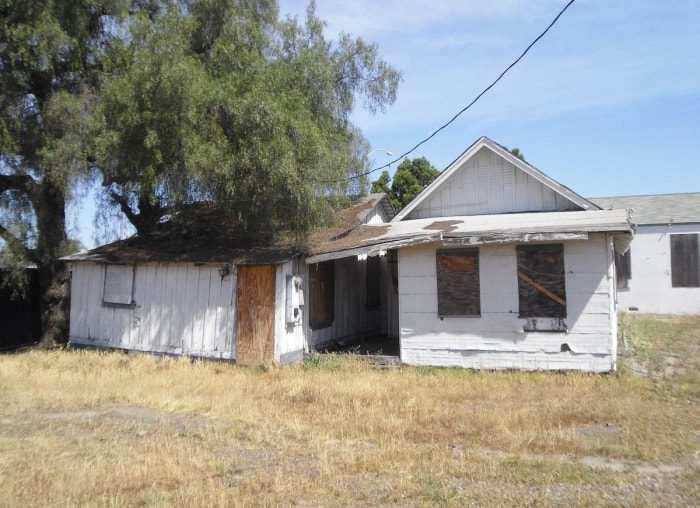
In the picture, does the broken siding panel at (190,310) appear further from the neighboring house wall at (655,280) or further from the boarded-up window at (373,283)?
the neighboring house wall at (655,280)

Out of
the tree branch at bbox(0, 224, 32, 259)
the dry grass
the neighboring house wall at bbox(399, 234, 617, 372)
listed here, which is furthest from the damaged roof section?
the tree branch at bbox(0, 224, 32, 259)

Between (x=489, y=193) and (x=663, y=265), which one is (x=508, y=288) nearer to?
(x=489, y=193)

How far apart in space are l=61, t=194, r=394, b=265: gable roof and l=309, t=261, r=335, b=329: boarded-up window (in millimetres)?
742

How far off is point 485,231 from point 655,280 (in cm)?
1270

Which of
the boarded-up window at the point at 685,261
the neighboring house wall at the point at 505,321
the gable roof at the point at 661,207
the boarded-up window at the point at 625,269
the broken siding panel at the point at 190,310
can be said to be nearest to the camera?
the neighboring house wall at the point at 505,321

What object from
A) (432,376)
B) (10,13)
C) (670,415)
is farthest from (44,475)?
(10,13)

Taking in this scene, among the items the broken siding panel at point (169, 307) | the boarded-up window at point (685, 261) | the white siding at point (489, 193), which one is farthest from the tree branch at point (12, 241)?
the boarded-up window at point (685, 261)

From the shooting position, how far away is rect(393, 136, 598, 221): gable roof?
46.7 feet

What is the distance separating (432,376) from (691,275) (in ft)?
46.6

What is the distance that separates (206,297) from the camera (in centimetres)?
1361

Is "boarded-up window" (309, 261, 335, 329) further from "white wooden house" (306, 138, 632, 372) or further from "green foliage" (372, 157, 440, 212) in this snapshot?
"green foliage" (372, 157, 440, 212)

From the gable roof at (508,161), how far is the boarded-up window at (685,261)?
8.65 m

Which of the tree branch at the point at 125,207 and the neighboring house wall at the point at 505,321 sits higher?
the tree branch at the point at 125,207

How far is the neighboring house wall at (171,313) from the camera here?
1314 cm
